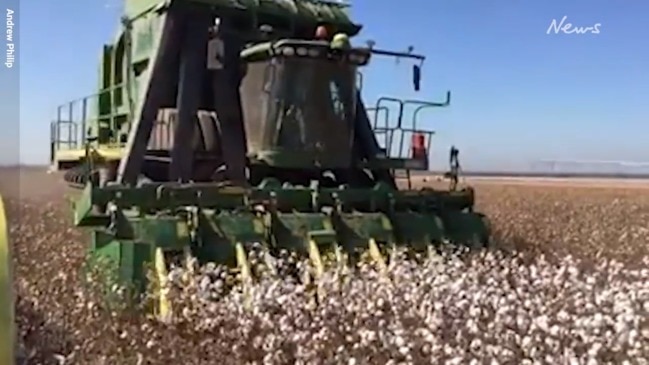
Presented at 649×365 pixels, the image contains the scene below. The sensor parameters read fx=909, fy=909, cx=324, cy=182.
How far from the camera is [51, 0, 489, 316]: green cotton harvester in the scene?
7.06 metres

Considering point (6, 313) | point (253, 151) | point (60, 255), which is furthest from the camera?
point (253, 151)

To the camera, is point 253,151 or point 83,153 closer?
point 253,151

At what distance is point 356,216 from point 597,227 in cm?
744

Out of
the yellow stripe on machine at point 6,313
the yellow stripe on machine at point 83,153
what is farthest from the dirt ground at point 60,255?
the yellow stripe on machine at point 83,153

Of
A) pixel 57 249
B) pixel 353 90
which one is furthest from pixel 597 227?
pixel 57 249

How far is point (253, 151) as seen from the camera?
8.96 meters

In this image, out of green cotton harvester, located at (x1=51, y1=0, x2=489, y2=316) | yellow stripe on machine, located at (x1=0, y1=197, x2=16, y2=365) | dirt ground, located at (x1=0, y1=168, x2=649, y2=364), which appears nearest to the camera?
yellow stripe on machine, located at (x1=0, y1=197, x2=16, y2=365)

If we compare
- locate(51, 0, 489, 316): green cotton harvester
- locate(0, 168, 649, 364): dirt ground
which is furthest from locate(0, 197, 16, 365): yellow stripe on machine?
locate(51, 0, 489, 316): green cotton harvester

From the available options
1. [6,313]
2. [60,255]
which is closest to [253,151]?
[60,255]

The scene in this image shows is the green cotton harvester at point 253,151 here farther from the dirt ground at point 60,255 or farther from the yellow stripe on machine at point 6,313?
the yellow stripe on machine at point 6,313

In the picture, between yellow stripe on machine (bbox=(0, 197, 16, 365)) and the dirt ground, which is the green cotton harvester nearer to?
the dirt ground

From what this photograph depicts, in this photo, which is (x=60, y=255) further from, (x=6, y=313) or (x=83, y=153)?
(x=6, y=313)

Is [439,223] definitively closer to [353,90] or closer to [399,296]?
[353,90]

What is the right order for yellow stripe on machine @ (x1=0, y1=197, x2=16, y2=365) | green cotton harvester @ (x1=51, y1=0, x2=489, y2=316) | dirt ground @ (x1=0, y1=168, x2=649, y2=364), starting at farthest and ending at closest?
green cotton harvester @ (x1=51, y1=0, x2=489, y2=316), dirt ground @ (x1=0, y1=168, x2=649, y2=364), yellow stripe on machine @ (x1=0, y1=197, x2=16, y2=365)
